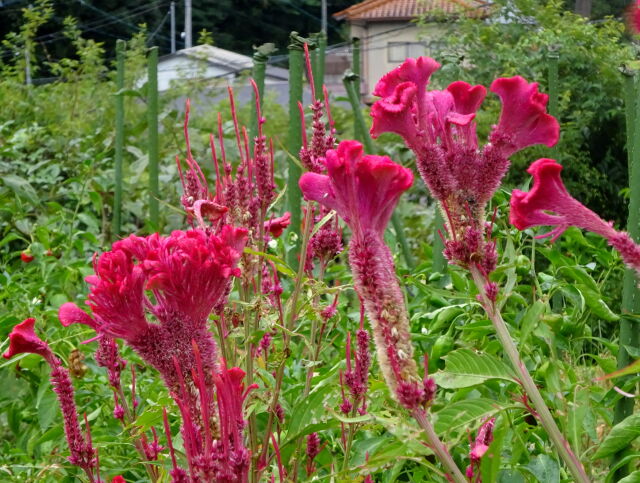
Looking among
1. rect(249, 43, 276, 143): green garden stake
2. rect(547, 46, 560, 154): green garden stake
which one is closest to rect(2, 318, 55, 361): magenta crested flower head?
rect(249, 43, 276, 143): green garden stake

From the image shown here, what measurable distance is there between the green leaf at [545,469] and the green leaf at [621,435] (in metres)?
0.08

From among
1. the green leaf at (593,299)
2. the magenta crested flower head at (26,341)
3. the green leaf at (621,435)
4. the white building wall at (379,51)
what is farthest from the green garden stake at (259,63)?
the white building wall at (379,51)

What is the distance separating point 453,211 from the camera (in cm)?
110

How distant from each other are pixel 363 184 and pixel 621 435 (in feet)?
2.08

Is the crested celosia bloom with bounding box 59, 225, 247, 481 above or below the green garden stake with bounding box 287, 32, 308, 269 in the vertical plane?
above

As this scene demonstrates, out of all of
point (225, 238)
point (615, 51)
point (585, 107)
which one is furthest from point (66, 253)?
point (615, 51)

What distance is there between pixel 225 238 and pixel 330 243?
1.25ft

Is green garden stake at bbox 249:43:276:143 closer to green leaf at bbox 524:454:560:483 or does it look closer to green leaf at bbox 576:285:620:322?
green leaf at bbox 576:285:620:322

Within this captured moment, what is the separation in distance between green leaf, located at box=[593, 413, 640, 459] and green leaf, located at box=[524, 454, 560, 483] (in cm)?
8

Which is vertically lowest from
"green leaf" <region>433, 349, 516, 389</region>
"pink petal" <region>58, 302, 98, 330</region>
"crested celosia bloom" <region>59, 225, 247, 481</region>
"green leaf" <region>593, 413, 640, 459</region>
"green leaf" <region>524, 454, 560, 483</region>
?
"green leaf" <region>524, 454, 560, 483</region>

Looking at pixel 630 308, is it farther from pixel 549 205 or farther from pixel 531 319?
pixel 549 205

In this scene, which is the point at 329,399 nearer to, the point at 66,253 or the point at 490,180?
the point at 490,180

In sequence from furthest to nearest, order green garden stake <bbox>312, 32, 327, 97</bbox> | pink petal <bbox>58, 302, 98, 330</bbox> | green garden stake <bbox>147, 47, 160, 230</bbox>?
green garden stake <bbox>147, 47, 160, 230</bbox> → green garden stake <bbox>312, 32, 327, 97</bbox> → pink petal <bbox>58, 302, 98, 330</bbox>

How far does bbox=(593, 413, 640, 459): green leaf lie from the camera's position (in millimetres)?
1299
